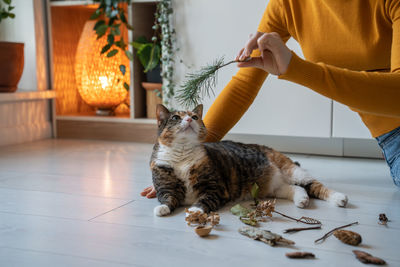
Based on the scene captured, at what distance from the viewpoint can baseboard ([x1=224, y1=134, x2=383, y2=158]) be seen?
7.63 feet

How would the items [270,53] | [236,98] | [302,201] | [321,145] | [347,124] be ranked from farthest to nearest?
[321,145]
[347,124]
[236,98]
[302,201]
[270,53]

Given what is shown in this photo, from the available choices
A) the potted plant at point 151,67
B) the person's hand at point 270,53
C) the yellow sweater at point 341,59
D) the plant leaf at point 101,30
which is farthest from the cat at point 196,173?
the plant leaf at point 101,30

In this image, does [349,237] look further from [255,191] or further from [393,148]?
[393,148]

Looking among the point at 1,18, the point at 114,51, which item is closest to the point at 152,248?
the point at 114,51

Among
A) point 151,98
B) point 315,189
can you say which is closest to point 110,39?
point 151,98

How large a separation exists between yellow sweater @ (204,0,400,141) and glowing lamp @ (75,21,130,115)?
4.43ft

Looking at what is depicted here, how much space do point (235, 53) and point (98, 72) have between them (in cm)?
96

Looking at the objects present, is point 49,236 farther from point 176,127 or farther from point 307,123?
point 307,123

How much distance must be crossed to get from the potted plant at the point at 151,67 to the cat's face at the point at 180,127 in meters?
1.12

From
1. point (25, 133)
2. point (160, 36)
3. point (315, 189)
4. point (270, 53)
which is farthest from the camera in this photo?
point (25, 133)

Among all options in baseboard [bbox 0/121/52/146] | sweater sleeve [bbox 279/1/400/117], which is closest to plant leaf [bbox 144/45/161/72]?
baseboard [bbox 0/121/52/146]

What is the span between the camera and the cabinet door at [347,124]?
2160 mm

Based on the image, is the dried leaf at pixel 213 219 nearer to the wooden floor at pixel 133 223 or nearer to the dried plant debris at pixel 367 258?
the wooden floor at pixel 133 223

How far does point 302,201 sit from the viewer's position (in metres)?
1.41
